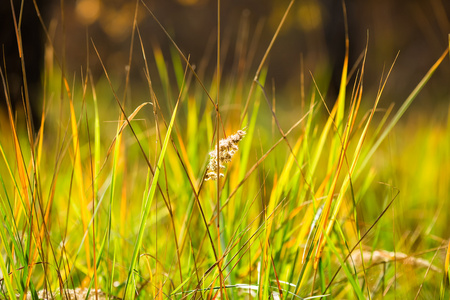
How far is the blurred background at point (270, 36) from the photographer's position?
2.64 metres

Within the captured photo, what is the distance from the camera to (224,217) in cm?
85

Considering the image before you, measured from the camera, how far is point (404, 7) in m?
7.82

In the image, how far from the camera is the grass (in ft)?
1.97

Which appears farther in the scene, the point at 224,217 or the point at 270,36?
the point at 270,36

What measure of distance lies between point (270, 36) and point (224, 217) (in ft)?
20.0

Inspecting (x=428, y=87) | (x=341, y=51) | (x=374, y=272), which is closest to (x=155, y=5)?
(x=428, y=87)

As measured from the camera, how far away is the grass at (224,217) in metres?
0.60

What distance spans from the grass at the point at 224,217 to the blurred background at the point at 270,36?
0.60 feet

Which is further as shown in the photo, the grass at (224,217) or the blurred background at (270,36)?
the blurred background at (270,36)

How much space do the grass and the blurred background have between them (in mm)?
182

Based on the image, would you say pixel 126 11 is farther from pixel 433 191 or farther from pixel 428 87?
pixel 428 87

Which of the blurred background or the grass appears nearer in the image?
the grass

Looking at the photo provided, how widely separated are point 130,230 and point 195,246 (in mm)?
141

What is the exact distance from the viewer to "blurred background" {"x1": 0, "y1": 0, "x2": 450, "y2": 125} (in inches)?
104
